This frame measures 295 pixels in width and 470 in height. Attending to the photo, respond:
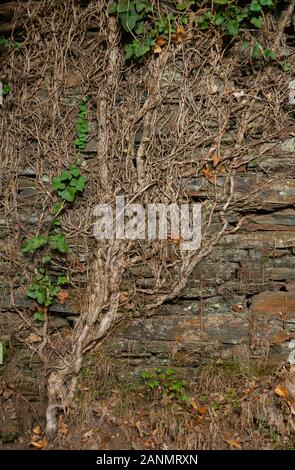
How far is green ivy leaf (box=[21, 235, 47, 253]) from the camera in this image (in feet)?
12.2

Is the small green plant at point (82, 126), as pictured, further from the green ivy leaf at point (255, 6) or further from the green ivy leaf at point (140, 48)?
the green ivy leaf at point (255, 6)

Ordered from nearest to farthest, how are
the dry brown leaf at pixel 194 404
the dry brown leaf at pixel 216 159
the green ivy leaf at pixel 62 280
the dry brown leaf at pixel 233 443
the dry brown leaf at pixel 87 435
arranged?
1. the dry brown leaf at pixel 233 443
2. the dry brown leaf at pixel 87 435
3. the dry brown leaf at pixel 194 404
4. the dry brown leaf at pixel 216 159
5. the green ivy leaf at pixel 62 280

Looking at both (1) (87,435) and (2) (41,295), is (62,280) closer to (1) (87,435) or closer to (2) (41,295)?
(2) (41,295)

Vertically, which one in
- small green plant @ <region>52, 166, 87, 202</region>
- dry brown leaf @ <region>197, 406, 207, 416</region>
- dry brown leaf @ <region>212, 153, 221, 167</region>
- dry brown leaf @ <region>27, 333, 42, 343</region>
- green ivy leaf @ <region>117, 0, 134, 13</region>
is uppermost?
green ivy leaf @ <region>117, 0, 134, 13</region>

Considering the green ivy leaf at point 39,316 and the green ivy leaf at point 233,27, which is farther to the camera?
the green ivy leaf at point 39,316

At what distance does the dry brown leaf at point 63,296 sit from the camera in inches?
150

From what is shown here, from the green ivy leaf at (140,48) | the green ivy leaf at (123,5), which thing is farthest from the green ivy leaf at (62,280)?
the green ivy leaf at (123,5)

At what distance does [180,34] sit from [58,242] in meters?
1.86

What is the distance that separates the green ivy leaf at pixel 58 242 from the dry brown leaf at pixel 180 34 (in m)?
1.76

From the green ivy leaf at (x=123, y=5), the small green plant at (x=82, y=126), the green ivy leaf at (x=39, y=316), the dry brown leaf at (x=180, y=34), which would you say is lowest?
the green ivy leaf at (x=39, y=316)

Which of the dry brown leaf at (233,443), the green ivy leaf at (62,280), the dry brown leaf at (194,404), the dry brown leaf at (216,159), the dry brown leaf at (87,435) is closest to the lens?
the dry brown leaf at (233,443)

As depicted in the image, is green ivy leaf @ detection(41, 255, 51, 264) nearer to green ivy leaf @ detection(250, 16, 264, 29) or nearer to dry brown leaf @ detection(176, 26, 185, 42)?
dry brown leaf @ detection(176, 26, 185, 42)

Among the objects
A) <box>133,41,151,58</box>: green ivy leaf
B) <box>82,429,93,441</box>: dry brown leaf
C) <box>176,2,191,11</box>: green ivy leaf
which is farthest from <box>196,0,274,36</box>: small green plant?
<box>82,429,93,441</box>: dry brown leaf

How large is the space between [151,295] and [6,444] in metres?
1.55
